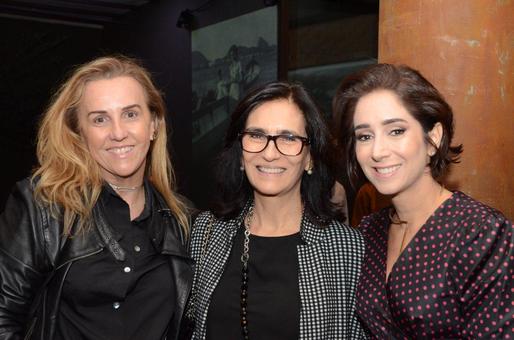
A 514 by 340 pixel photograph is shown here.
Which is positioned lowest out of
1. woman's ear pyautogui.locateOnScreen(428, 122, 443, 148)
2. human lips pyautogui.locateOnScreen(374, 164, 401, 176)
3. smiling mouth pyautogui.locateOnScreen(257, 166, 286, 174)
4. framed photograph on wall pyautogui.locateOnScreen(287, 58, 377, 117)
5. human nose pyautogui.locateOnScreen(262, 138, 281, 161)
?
smiling mouth pyautogui.locateOnScreen(257, 166, 286, 174)

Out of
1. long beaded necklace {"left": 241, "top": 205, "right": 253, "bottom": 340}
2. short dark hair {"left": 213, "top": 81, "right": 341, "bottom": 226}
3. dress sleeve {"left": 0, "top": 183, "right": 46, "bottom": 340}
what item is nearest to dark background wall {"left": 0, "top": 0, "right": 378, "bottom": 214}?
short dark hair {"left": 213, "top": 81, "right": 341, "bottom": 226}

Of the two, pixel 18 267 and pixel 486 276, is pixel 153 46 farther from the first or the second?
pixel 486 276

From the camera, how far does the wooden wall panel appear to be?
2.24 meters

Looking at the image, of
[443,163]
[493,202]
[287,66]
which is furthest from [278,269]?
[287,66]

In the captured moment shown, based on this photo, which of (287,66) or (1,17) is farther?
(1,17)

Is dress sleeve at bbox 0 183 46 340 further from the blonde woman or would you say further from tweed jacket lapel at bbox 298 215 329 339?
tweed jacket lapel at bbox 298 215 329 339

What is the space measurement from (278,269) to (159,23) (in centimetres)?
515

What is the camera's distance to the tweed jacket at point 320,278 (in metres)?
2.16

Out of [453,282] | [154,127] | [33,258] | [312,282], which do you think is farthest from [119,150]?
[453,282]

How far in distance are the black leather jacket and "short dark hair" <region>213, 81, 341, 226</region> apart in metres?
0.62

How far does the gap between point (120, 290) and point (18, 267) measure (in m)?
0.37

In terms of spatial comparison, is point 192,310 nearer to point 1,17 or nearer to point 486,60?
point 486,60

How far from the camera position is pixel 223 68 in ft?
20.4

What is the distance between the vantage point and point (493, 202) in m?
2.30
